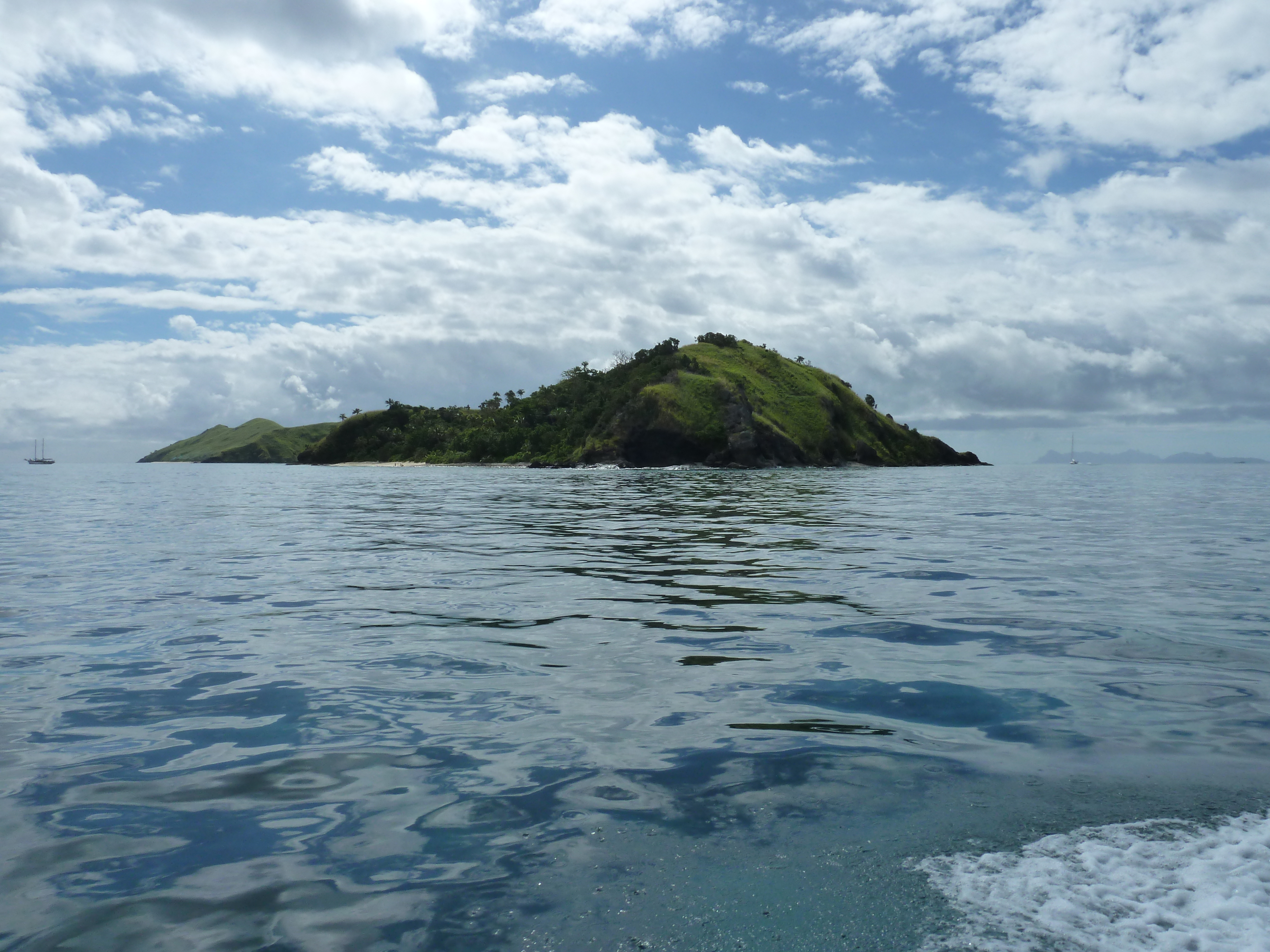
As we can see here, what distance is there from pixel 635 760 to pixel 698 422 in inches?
5428

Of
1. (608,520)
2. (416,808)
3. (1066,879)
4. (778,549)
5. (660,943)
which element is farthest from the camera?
(608,520)

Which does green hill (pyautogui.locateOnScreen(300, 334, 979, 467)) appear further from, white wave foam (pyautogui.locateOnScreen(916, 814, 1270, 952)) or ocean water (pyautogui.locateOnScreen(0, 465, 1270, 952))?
white wave foam (pyautogui.locateOnScreen(916, 814, 1270, 952))

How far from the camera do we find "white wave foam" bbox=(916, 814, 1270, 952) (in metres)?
3.45

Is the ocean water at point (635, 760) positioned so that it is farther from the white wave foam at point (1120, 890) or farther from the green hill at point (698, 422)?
the green hill at point (698, 422)

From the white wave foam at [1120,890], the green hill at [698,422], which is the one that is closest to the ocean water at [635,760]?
the white wave foam at [1120,890]

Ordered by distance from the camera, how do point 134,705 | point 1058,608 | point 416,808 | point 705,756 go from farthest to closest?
point 1058,608, point 134,705, point 705,756, point 416,808

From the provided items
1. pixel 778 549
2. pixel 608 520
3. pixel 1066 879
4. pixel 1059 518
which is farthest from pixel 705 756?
pixel 1059 518

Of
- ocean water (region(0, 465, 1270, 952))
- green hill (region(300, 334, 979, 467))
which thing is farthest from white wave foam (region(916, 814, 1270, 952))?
green hill (region(300, 334, 979, 467))

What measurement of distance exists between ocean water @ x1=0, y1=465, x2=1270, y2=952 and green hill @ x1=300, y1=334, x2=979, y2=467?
413 ft

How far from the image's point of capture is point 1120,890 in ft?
12.6

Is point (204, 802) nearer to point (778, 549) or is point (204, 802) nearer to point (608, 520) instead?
point (778, 549)

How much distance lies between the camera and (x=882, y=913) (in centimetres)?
372

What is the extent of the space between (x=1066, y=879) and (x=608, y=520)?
24254 millimetres

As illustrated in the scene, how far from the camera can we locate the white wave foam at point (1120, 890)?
3453 millimetres
